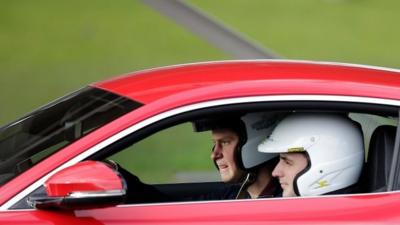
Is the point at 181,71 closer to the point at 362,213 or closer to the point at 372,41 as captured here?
the point at 362,213

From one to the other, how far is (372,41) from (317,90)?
6.08m

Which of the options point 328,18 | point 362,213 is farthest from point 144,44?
point 362,213

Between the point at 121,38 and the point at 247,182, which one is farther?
the point at 121,38

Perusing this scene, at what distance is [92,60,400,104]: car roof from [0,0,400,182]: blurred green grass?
15.3ft

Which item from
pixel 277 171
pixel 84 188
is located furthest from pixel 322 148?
pixel 84 188

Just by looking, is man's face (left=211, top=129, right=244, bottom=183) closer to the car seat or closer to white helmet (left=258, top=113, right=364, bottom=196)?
white helmet (left=258, top=113, right=364, bottom=196)

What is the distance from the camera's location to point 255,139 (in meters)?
3.97

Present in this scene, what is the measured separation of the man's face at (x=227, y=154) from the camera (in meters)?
3.98

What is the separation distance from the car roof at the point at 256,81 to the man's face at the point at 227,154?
319 mm

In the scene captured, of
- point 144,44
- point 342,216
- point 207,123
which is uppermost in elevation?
point 144,44

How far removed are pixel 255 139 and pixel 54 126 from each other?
0.91 meters

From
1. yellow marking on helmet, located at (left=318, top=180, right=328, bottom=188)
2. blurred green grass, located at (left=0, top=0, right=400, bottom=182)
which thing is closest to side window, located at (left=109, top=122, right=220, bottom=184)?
→ blurred green grass, located at (left=0, top=0, right=400, bottom=182)

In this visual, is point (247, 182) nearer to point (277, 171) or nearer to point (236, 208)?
point (277, 171)

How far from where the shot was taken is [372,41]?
9359mm
